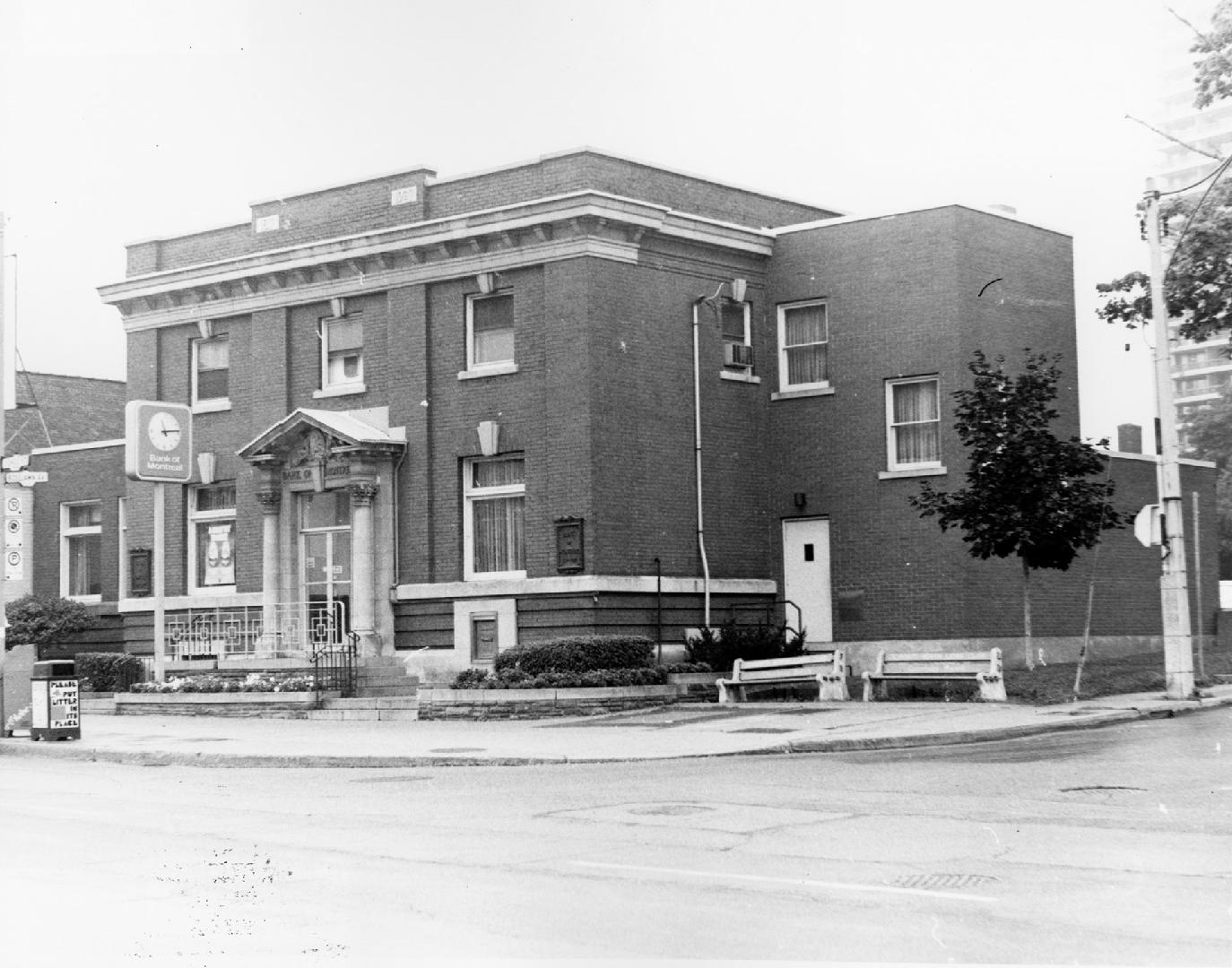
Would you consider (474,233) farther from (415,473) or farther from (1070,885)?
(1070,885)

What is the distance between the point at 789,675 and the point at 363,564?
9192 mm

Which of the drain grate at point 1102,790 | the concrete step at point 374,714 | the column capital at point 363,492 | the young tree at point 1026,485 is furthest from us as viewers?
the column capital at point 363,492

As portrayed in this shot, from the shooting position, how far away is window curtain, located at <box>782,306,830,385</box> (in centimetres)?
3192

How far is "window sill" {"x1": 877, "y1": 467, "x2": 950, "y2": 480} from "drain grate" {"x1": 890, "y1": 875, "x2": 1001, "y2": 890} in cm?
2081

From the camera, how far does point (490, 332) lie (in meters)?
30.8

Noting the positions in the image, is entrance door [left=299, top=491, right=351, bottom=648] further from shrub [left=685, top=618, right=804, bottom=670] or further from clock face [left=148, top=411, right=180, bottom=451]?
shrub [left=685, top=618, right=804, bottom=670]

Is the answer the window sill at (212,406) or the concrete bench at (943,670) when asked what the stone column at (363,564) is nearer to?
the window sill at (212,406)

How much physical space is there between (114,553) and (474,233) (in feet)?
46.6

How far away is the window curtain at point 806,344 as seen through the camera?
105 ft

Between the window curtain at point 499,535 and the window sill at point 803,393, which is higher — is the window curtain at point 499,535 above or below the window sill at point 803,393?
below

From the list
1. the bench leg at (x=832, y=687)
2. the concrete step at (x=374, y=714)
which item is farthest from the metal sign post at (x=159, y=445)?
the bench leg at (x=832, y=687)

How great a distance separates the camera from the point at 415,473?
31.2 metres

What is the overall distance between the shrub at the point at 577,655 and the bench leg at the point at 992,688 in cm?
586

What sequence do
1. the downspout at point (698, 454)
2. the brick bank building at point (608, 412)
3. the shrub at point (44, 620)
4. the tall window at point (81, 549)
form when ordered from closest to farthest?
the brick bank building at point (608, 412)
the downspout at point (698, 454)
the shrub at point (44, 620)
the tall window at point (81, 549)
